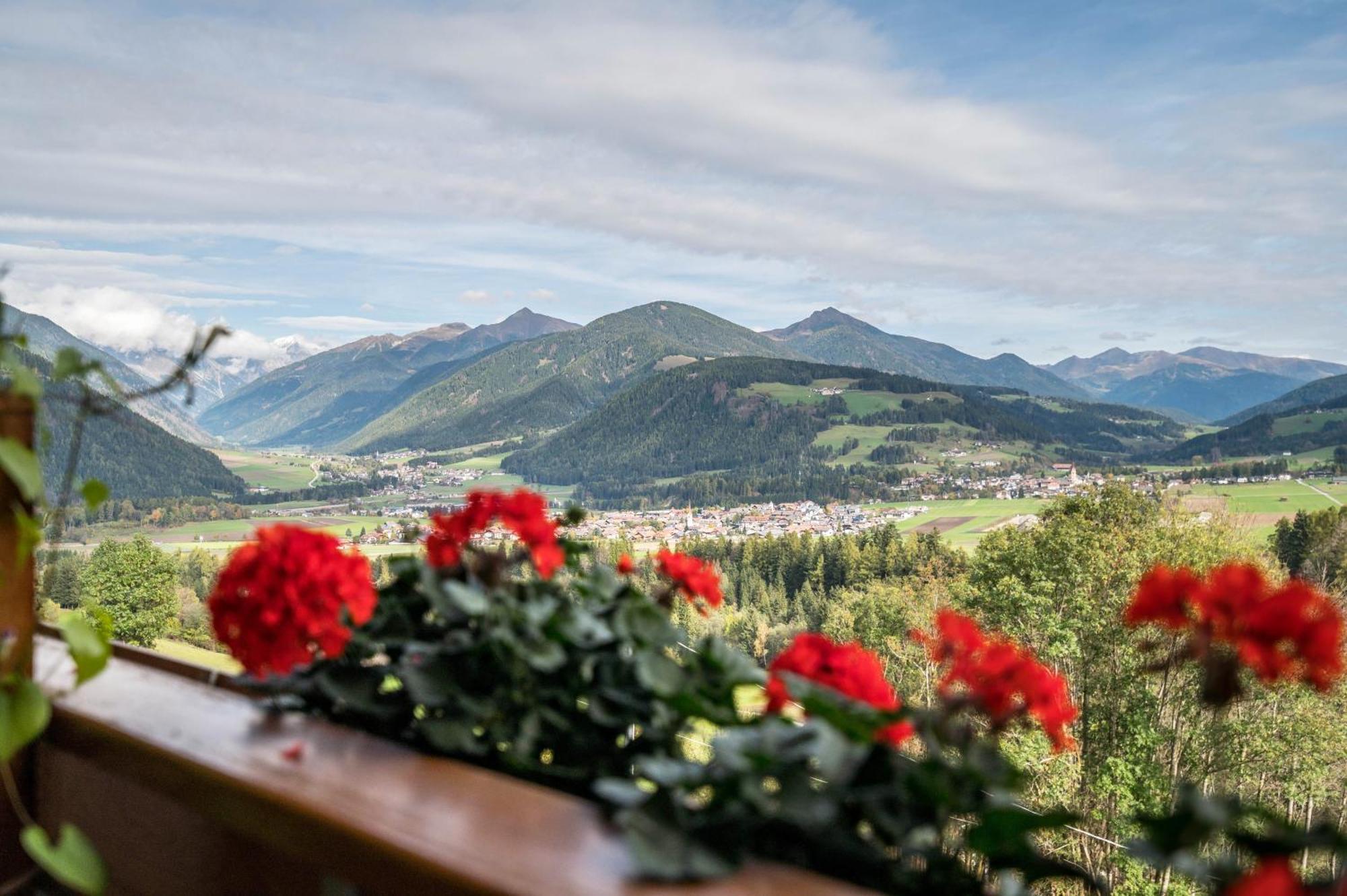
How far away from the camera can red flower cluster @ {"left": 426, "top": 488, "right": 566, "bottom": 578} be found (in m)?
0.97

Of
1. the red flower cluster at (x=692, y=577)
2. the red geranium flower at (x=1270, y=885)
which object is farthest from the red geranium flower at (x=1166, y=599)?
the red flower cluster at (x=692, y=577)

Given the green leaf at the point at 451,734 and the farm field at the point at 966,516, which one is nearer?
the green leaf at the point at 451,734

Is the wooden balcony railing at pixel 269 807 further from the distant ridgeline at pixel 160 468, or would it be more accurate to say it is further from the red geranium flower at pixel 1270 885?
the distant ridgeline at pixel 160 468

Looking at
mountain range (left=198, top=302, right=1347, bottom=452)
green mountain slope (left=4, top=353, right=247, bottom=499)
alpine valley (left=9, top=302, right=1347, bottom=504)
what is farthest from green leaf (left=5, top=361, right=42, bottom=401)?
mountain range (left=198, top=302, right=1347, bottom=452)

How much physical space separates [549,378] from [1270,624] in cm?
13829

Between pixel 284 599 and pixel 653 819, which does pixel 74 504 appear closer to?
pixel 284 599

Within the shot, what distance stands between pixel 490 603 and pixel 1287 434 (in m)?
79.0

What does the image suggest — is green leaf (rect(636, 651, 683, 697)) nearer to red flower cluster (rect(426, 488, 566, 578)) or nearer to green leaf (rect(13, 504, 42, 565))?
red flower cluster (rect(426, 488, 566, 578))

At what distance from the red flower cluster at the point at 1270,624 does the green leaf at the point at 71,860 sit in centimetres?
93

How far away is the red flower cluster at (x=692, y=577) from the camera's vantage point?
1.11m

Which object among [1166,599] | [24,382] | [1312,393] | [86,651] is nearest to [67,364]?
[24,382]

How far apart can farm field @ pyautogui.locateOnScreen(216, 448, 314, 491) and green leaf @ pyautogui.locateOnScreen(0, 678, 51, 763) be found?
156ft

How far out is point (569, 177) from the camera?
88188mm

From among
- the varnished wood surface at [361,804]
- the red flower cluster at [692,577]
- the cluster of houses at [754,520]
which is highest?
the red flower cluster at [692,577]
